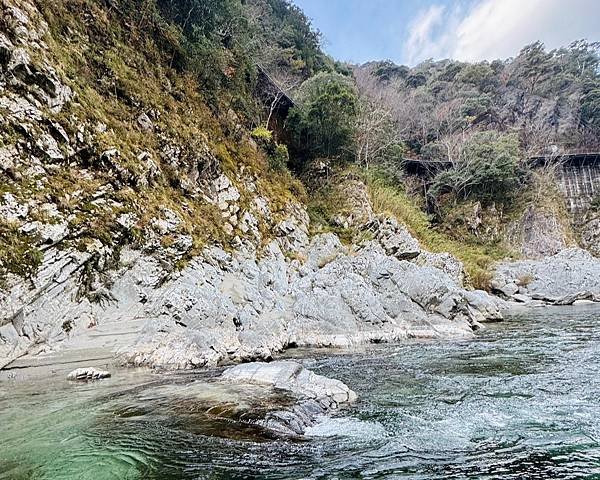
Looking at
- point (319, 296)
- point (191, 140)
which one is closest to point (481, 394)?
point (319, 296)

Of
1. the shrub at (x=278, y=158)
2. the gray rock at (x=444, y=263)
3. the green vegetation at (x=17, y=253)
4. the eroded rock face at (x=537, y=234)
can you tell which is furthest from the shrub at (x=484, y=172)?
Answer: the green vegetation at (x=17, y=253)

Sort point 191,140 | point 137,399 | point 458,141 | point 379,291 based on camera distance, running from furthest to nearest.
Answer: point 458,141
point 191,140
point 379,291
point 137,399

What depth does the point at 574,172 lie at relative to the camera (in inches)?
1650

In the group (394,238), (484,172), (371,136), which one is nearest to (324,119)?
(371,136)

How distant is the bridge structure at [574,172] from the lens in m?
40.4

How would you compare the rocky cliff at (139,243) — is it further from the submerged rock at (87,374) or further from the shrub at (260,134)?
the shrub at (260,134)

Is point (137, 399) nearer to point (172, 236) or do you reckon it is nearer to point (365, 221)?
point (172, 236)

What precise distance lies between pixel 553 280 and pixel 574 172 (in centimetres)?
2206

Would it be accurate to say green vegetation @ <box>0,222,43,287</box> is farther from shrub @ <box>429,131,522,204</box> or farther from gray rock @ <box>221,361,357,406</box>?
shrub @ <box>429,131,522,204</box>

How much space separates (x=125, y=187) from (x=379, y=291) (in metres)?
9.96

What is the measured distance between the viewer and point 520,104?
162 feet

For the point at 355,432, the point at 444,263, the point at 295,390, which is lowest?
the point at 355,432

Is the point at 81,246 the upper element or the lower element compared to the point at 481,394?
upper

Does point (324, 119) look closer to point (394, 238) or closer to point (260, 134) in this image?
point (260, 134)
